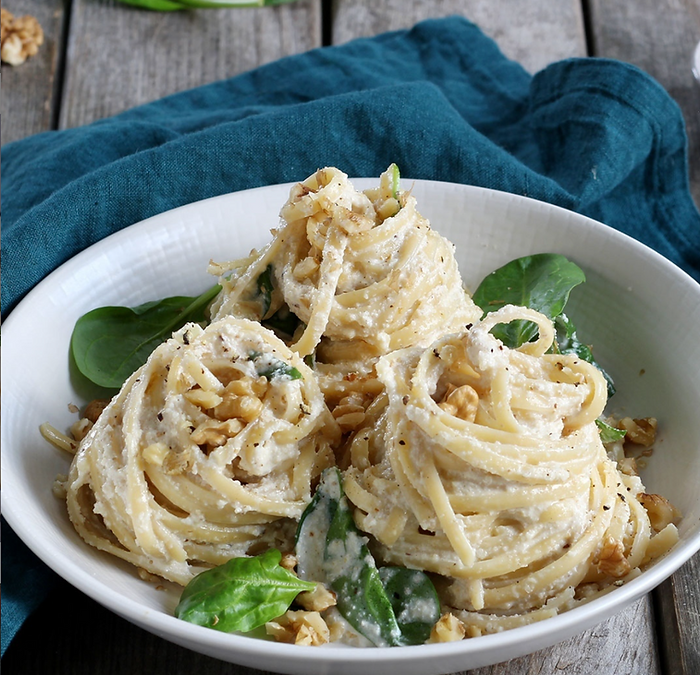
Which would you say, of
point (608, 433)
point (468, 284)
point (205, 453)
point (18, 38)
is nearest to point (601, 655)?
point (608, 433)

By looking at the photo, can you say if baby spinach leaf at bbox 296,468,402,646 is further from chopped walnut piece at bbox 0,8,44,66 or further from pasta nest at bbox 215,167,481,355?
chopped walnut piece at bbox 0,8,44,66

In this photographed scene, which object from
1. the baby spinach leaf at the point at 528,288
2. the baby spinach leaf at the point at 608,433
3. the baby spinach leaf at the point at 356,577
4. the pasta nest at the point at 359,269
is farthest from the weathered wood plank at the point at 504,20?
the baby spinach leaf at the point at 356,577

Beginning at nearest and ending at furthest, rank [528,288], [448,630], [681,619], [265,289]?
[448,630] → [681,619] → [265,289] → [528,288]

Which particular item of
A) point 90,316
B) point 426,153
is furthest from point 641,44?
point 90,316

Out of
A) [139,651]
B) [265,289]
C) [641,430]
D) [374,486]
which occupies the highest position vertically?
[265,289]

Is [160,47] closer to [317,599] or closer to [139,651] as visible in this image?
[139,651]

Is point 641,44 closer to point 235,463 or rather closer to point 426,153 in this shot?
point 426,153
